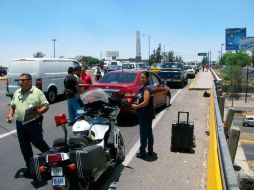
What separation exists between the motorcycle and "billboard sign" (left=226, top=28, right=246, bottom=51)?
6415 cm

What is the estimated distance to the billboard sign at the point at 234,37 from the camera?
6725 cm

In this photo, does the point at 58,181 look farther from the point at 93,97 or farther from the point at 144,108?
the point at 144,108

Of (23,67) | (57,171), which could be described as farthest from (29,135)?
(23,67)

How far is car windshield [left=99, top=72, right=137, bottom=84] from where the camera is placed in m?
11.7

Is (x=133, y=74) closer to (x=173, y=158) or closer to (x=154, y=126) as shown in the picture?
(x=154, y=126)

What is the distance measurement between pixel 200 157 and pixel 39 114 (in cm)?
337

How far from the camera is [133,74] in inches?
474

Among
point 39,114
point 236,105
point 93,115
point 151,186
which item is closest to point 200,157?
point 151,186

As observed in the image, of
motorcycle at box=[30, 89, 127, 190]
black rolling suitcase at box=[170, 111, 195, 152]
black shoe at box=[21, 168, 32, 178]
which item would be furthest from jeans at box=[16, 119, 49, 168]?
black rolling suitcase at box=[170, 111, 195, 152]

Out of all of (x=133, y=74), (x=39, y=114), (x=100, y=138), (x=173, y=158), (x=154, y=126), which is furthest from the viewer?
(x=133, y=74)

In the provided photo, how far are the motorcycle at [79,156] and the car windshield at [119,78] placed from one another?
18.3ft

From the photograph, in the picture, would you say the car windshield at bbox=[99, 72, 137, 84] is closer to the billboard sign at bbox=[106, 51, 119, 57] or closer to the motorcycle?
the motorcycle

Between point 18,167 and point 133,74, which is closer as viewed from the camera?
point 18,167

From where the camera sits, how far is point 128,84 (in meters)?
11.3
